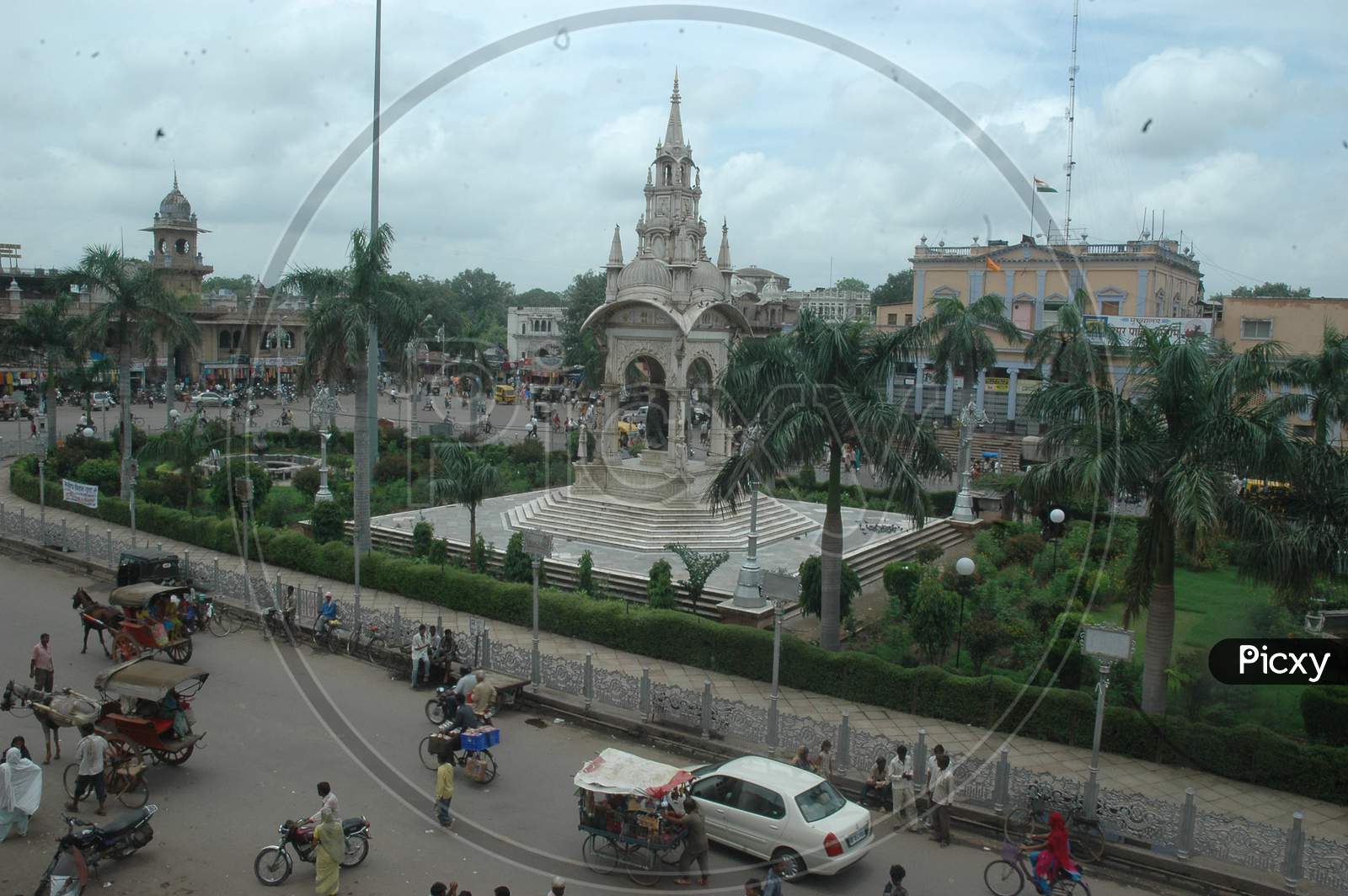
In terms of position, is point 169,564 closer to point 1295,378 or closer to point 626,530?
point 626,530

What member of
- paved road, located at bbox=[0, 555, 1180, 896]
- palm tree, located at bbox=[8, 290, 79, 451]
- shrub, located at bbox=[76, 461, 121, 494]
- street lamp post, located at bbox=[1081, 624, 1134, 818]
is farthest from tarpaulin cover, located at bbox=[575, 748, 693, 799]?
palm tree, located at bbox=[8, 290, 79, 451]

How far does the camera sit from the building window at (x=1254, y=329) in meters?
43.0

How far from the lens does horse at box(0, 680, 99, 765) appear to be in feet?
44.9

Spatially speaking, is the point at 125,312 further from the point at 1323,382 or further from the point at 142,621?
the point at 1323,382

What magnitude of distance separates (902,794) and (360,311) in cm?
1712

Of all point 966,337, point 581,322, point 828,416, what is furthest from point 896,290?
point 828,416

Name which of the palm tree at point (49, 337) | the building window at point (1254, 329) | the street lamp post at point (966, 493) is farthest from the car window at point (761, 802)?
the building window at point (1254, 329)

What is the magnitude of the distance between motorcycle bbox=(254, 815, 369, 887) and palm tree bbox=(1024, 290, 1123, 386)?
11.9 meters

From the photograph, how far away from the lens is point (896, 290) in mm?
97312

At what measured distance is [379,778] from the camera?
13945 millimetres

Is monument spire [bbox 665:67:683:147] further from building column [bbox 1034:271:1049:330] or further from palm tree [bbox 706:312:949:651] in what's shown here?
building column [bbox 1034:271:1049:330]

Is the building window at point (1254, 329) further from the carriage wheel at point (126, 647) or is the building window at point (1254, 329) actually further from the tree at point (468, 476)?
the carriage wheel at point (126, 647)

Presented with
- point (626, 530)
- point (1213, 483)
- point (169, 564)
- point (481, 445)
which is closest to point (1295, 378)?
point (1213, 483)

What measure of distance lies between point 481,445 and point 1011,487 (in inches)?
842
